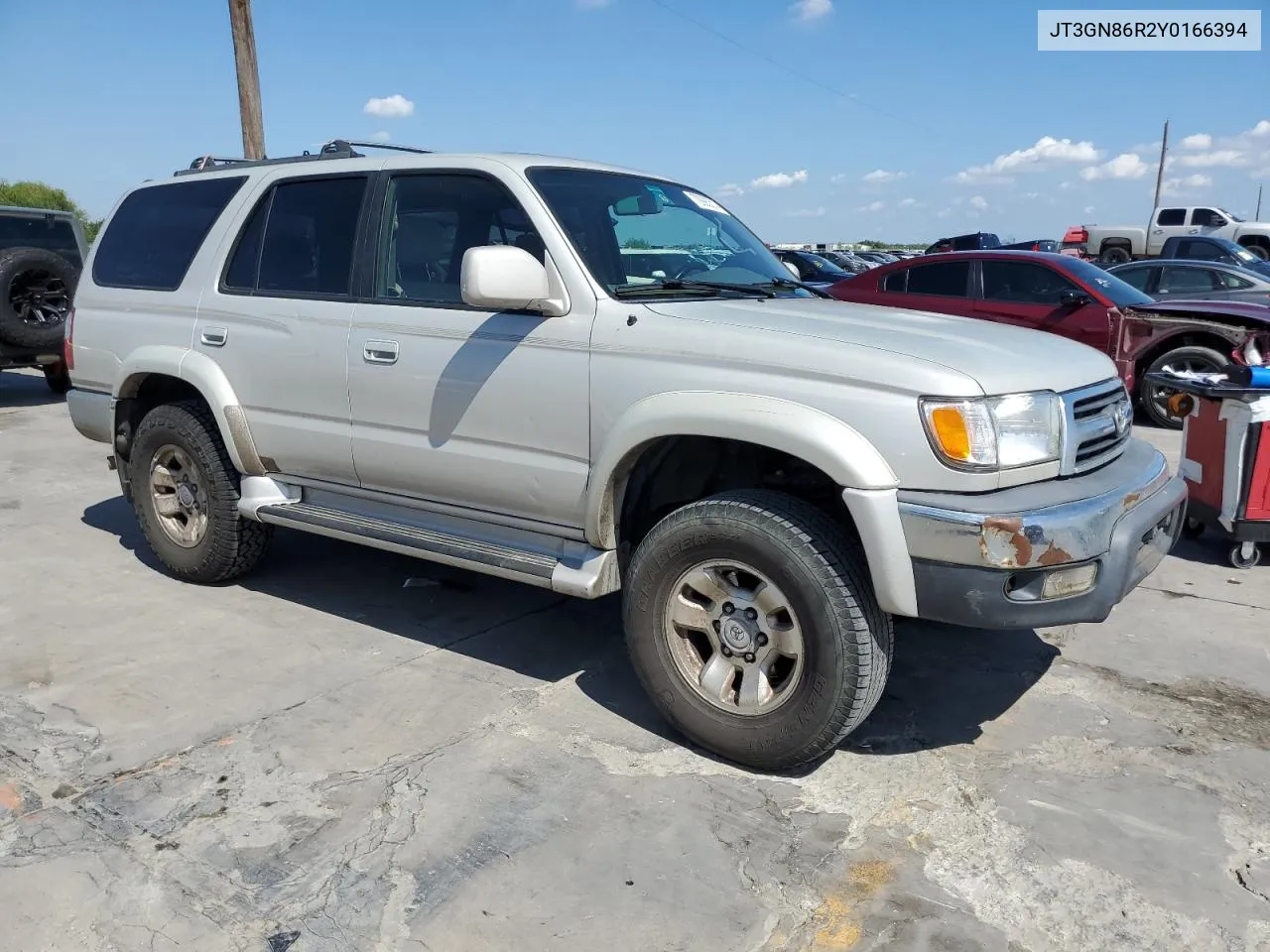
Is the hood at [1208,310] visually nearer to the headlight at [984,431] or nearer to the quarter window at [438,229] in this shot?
the headlight at [984,431]

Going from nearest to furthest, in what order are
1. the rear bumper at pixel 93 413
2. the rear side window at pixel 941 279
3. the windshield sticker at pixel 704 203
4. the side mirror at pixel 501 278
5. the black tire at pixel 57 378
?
the side mirror at pixel 501 278
the windshield sticker at pixel 704 203
the rear bumper at pixel 93 413
the rear side window at pixel 941 279
the black tire at pixel 57 378

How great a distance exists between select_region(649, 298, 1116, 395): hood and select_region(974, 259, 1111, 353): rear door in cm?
612

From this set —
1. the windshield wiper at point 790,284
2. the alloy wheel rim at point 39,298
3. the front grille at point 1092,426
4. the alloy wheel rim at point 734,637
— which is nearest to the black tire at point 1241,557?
the front grille at point 1092,426

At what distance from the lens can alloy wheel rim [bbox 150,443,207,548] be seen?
16.5 feet

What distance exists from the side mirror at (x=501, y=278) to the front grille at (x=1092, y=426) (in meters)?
1.74

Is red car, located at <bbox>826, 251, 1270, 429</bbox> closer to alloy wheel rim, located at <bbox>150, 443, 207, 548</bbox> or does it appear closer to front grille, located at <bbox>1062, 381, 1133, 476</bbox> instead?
front grille, located at <bbox>1062, 381, 1133, 476</bbox>

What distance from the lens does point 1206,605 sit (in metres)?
4.95

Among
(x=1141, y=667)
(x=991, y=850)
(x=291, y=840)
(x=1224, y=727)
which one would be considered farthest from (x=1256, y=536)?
(x=291, y=840)

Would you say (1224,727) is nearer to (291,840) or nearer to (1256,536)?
(1256,536)

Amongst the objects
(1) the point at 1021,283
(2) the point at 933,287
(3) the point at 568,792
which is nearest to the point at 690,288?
(3) the point at 568,792

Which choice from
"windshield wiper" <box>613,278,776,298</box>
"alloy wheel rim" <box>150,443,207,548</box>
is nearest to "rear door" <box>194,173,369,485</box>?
"alloy wheel rim" <box>150,443,207,548</box>

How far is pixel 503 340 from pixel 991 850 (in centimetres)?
228

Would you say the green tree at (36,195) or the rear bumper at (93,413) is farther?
the green tree at (36,195)

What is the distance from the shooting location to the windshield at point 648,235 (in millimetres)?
3797
